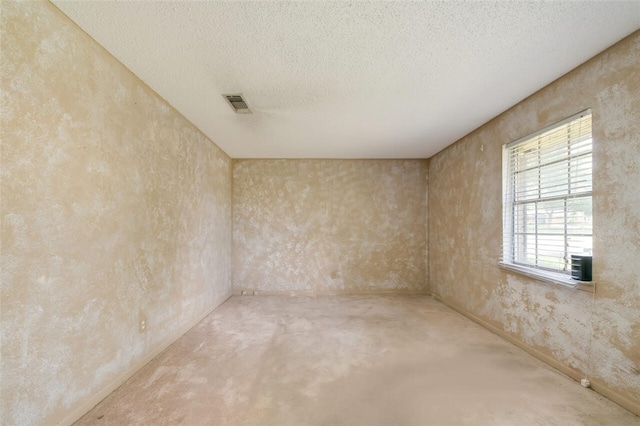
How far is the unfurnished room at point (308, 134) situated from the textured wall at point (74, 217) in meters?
0.01

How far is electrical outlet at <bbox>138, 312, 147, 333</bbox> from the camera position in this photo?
228cm

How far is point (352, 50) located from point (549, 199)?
7.41ft

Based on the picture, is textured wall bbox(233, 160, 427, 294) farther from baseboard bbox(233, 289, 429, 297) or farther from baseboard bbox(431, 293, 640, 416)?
baseboard bbox(431, 293, 640, 416)

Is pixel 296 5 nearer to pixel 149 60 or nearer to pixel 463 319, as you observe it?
pixel 149 60

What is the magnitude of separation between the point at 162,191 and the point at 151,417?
1.88 metres

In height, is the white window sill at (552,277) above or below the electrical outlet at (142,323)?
above

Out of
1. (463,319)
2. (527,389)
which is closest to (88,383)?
(527,389)

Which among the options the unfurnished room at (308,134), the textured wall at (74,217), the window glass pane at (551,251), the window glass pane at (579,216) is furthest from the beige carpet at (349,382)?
the window glass pane at (579,216)

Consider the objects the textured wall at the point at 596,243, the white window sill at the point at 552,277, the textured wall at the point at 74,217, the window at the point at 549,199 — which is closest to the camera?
the textured wall at the point at 74,217

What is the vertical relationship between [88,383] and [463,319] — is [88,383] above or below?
above

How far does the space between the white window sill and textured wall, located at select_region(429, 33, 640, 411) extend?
58mm

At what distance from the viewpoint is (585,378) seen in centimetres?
205

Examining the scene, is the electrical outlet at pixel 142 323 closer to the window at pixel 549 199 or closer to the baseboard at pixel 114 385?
the baseboard at pixel 114 385

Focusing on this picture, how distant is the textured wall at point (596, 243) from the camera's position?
1755mm
